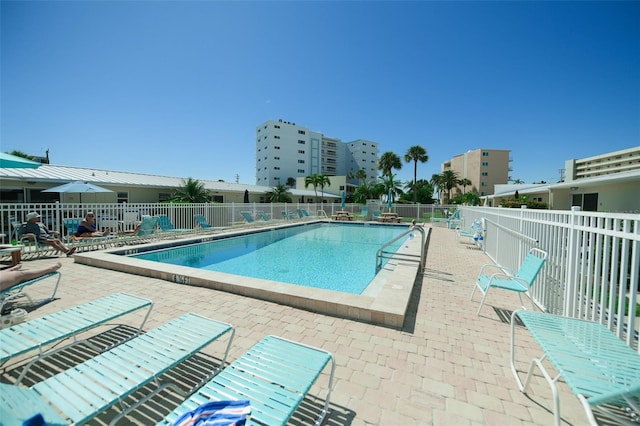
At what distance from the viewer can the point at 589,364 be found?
183cm

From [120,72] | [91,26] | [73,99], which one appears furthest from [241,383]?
[73,99]

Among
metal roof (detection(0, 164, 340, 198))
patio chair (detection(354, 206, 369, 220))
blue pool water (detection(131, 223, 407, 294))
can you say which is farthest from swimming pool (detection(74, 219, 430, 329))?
patio chair (detection(354, 206, 369, 220))

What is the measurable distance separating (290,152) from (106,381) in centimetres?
6511

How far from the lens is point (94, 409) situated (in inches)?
61.2

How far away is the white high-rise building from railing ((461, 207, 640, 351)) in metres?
56.3

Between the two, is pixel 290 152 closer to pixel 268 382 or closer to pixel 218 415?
pixel 268 382

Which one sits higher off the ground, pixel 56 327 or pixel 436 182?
pixel 436 182

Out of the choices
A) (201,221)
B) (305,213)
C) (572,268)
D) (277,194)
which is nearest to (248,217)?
(201,221)

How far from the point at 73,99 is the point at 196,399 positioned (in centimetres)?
1838

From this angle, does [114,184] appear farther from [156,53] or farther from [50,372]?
[50,372]

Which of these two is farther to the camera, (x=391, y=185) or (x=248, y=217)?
(x=391, y=185)

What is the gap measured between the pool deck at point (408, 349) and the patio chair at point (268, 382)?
487 millimetres

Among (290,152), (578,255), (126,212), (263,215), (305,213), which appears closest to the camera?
(578,255)

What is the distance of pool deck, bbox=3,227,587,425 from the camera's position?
7.02 ft
